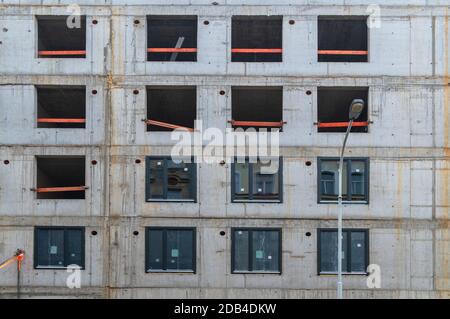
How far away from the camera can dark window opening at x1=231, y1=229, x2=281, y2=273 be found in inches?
755

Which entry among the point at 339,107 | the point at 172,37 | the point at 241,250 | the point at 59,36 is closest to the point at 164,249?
the point at 241,250

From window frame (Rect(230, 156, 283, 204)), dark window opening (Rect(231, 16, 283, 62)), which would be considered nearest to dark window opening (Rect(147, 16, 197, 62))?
dark window opening (Rect(231, 16, 283, 62))

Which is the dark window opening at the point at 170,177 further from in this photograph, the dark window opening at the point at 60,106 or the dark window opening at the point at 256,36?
the dark window opening at the point at 256,36

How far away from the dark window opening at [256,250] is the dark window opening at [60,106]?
781 centimetres

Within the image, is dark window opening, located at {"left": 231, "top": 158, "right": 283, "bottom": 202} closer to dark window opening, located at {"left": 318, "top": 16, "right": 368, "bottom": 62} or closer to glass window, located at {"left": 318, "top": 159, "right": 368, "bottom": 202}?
glass window, located at {"left": 318, "top": 159, "right": 368, "bottom": 202}

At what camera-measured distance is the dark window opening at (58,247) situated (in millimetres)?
19391

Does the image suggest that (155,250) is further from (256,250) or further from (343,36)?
(343,36)

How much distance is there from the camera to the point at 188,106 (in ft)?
73.7

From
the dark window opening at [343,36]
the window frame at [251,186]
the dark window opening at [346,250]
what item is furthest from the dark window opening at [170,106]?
the dark window opening at [346,250]

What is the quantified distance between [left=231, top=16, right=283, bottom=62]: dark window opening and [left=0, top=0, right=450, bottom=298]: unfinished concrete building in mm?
698

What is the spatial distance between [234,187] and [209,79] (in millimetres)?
4338

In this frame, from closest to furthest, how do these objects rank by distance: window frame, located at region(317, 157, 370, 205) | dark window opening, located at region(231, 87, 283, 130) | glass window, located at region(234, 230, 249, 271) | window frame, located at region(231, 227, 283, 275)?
1. window frame, located at region(231, 227, 283, 275)
2. glass window, located at region(234, 230, 249, 271)
3. window frame, located at region(317, 157, 370, 205)
4. dark window opening, located at region(231, 87, 283, 130)

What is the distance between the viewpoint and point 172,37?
22547 mm
